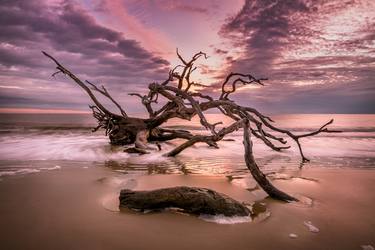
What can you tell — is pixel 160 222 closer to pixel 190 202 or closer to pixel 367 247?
pixel 190 202

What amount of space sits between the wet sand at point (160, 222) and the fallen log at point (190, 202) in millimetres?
114

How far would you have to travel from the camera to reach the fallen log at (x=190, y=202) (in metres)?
3.04

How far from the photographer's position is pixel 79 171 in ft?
18.6

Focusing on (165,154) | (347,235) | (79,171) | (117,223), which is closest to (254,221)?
(347,235)

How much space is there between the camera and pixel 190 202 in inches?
122

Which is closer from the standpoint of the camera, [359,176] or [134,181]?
[134,181]

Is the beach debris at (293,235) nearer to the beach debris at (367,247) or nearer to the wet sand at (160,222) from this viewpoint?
the wet sand at (160,222)

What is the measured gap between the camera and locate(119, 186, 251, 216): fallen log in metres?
3.04

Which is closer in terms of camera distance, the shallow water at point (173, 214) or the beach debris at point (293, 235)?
the shallow water at point (173, 214)

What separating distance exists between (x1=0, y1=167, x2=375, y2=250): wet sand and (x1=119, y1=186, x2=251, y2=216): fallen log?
0.11 metres

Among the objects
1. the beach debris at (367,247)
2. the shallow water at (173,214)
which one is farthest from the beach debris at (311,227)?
the beach debris at (367,247)

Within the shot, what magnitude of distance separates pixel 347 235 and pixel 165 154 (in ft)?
18.7

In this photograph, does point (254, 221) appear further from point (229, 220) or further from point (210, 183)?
point (210, 183)

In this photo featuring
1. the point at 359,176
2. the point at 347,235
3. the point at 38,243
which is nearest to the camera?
the point at 38,243
